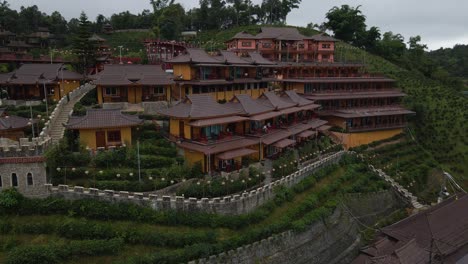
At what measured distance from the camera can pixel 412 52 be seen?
82.3 metres

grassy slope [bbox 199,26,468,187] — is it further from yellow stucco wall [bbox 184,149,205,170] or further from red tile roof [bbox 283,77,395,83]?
yellow stucco wall [bbox 184,149,205,170]

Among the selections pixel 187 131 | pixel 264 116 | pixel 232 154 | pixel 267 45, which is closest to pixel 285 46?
pixel 267 45

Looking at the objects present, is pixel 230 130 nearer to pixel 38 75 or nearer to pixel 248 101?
pixel 248 101

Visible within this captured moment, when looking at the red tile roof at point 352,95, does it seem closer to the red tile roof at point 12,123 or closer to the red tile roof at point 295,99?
the red tile roof at point 295,99

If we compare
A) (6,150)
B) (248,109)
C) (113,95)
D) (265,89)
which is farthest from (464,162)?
(6,150)

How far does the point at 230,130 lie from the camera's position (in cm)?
3441

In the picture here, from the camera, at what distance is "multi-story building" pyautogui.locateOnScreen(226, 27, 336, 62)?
62.3 metres

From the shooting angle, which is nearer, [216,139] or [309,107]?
[216,139]

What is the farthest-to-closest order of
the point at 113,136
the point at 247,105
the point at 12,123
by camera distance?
the point at 247,105
the point at 113,136
the point at 12,123

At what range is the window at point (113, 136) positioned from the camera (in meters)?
29.7

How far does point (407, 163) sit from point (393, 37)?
53.8 meters

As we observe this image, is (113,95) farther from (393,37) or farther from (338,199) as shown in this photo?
(393,37)

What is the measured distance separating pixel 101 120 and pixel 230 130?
1180cm

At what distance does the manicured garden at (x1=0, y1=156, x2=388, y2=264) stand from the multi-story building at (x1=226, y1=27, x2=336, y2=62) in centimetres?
4071
